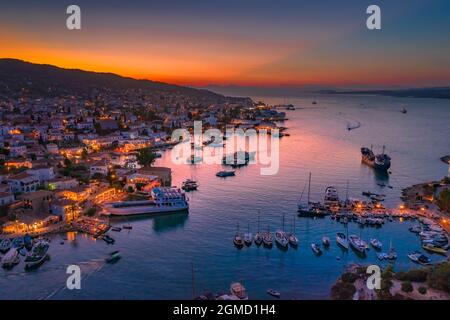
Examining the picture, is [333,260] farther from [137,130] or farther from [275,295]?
[137,130]

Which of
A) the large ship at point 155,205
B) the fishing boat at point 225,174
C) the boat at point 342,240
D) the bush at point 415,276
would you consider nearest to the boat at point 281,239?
the boat at point 342,240

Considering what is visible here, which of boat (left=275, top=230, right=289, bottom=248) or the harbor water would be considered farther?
boat (left=275, top=230, right=289, bottom=248)

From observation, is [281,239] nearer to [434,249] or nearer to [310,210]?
[310,210]

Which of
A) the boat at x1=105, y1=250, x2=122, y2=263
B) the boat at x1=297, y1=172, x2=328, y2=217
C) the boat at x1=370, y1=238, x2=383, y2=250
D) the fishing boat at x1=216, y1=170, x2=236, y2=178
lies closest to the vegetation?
the boat at x1=370, y1=238, x2=383, y2=250

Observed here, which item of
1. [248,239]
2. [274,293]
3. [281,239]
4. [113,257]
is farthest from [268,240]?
[113,257]

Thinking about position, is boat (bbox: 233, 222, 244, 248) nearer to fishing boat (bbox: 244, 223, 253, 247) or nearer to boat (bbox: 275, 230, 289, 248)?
fishing boat (bbox: 244, 223, 253, 247)
